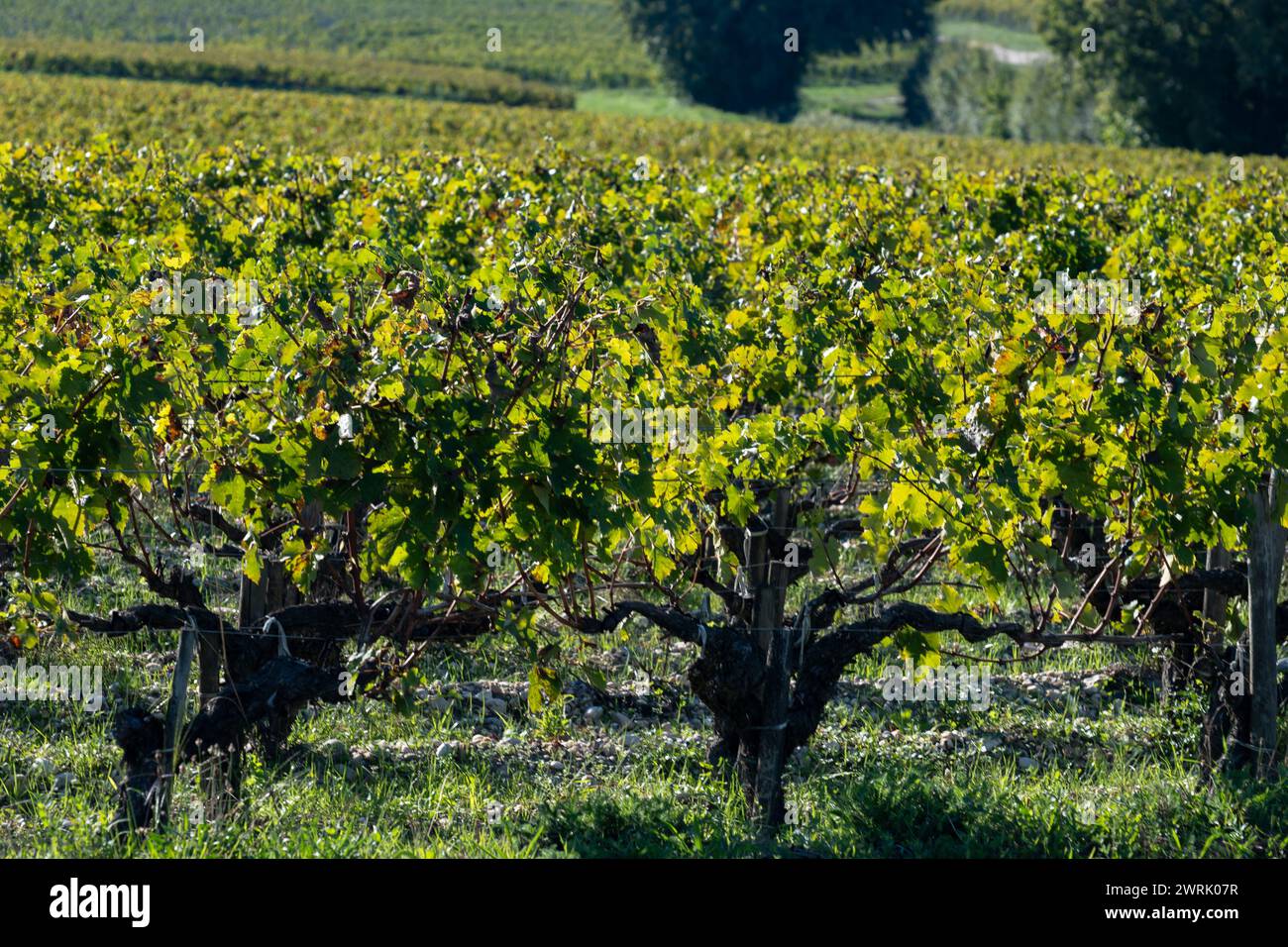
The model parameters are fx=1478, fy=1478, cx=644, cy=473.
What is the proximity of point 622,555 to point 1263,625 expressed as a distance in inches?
94.4

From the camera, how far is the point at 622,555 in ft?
16.9

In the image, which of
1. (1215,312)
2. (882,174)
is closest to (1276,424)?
(1215,312)

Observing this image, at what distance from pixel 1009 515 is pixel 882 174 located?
8.69 metres

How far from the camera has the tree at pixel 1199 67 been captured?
→ 42.9 metres

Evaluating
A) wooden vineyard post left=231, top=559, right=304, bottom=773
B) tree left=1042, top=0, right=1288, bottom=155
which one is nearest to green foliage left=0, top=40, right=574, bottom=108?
tree left=1042, top=0, right=1288, bottom=155

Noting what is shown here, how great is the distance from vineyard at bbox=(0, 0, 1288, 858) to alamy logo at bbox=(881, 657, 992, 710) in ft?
0.11

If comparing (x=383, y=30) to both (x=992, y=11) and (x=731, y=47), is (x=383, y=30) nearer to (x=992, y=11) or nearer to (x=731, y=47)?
(x=731, y=47)

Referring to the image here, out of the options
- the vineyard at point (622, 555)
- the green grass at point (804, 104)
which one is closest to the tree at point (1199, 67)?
the green grass at point (804, 104)

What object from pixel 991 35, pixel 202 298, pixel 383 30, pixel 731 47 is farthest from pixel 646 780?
pixel 991 35

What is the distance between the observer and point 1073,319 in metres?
5.07

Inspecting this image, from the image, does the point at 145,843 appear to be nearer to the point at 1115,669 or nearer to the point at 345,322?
the point at 345,322

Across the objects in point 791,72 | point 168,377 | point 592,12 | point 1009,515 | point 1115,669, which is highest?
point 592,12

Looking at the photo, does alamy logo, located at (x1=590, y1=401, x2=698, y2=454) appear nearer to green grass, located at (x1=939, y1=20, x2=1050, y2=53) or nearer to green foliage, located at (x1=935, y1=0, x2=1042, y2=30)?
green grass, located at (x1=939, y1=20, x2=1050, y2=53)

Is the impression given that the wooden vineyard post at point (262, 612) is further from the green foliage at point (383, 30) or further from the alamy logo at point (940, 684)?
the green foliage at point (383, 30)
